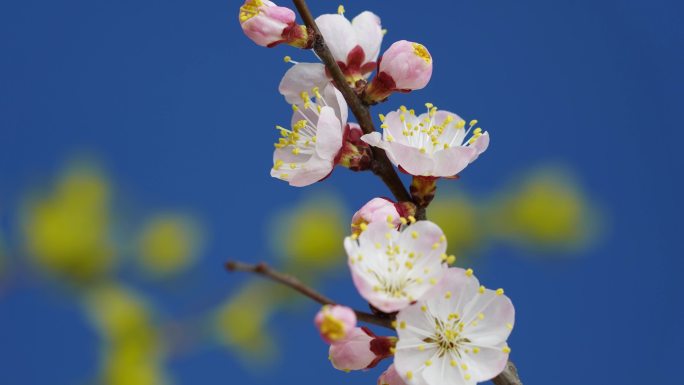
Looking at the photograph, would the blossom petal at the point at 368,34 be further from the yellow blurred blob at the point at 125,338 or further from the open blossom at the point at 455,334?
the yellow blurred blob at the point at 125,338

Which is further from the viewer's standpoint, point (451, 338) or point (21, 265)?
point (21, 265)

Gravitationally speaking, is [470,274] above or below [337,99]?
below

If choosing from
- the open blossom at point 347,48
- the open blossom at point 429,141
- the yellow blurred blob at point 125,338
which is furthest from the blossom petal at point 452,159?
the yellow blurred blob at point 125,338

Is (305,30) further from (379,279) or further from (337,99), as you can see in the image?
(379,279)

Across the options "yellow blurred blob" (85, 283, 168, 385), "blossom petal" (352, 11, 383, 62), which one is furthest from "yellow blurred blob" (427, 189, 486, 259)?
"blossom petal" (352, 11, 383, 62)

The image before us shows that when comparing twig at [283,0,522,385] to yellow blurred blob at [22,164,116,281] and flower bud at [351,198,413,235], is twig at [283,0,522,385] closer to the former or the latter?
flower bud at [351,198,413,235]

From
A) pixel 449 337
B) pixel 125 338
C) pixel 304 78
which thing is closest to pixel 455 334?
pixel 449 337

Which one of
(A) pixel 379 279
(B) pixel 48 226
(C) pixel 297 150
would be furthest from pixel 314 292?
(B) pixel 48 226
